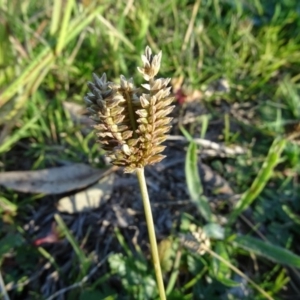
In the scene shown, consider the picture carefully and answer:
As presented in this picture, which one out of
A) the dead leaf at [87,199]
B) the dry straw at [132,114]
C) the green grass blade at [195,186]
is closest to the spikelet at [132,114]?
the dry straw at [132,114]

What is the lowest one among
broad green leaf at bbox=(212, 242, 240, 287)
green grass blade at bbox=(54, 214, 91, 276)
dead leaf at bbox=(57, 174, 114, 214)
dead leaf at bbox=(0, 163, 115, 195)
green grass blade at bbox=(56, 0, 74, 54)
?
broad green leaf at bbox=(212, 242, 240, 287)

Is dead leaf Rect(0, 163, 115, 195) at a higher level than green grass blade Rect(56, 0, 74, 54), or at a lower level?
lower

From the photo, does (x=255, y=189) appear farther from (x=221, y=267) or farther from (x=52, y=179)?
(x=52, y=179)

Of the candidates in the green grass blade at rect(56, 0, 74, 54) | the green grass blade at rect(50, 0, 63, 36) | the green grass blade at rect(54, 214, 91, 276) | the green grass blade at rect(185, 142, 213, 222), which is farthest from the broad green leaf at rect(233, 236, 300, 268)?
the green grass blade at rect(50, 0, 63, 36)

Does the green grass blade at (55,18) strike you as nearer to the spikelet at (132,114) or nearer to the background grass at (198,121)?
the background grass at (198,121)

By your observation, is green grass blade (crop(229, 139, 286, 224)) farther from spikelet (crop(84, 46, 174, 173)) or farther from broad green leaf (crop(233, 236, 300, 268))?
spikelet (crop(84, 46, 174, 173))
